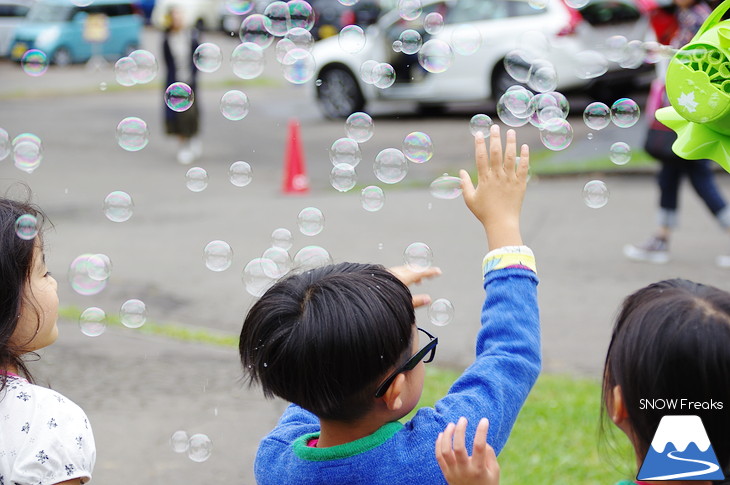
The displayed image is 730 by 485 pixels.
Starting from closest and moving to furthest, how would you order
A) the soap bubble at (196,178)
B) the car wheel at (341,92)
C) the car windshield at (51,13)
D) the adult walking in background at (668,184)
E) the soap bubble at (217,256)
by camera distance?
1. the soap bubble at (217,256)
2. the soap bubble at (196,178)
3. the adult walking in background at (668,184)
4. the car wheel at (341,92)
5. the car windshield at (51,13)

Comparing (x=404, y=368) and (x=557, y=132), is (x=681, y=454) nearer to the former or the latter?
(x=404, y=368)

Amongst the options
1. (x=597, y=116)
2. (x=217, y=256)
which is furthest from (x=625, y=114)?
(x=217, y=256)

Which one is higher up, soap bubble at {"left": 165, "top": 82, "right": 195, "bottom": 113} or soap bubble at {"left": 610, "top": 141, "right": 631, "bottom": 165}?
soap bubble at {"left": 165, "top": 82, "right": 195, "bottom": 113}

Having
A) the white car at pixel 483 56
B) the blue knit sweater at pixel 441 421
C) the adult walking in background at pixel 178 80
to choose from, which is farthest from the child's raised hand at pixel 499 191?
the adult walking in background at pixel 178 80

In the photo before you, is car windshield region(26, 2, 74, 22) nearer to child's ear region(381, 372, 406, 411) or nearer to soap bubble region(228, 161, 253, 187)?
soap bubble region(228, 161, 253, 187)

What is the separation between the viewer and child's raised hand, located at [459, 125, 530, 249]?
6.65 ft

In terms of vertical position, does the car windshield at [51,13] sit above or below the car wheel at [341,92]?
above

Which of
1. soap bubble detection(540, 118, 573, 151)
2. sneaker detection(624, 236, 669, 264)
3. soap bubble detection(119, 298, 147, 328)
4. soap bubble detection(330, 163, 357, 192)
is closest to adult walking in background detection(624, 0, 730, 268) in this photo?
sneaker detection(624, 236, 669, 264)

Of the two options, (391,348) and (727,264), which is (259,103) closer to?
(727,264)

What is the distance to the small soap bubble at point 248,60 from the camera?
130 inches

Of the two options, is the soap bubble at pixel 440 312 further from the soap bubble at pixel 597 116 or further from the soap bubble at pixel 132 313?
the soap bubble at pixel 132 313

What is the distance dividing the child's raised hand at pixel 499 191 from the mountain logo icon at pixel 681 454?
1.87 feet

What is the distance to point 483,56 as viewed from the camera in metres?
12.8

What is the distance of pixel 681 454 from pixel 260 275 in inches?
58.4
